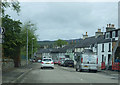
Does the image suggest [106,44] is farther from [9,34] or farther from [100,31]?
[9,34]

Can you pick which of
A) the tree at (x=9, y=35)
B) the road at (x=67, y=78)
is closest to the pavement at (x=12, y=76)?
the road at (x=67, y=78)

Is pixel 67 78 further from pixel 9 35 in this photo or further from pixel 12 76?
pixel 9 35

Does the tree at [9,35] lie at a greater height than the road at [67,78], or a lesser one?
greater

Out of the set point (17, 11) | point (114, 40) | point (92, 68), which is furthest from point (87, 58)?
point (114, 40)

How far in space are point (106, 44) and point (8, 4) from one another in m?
31.3

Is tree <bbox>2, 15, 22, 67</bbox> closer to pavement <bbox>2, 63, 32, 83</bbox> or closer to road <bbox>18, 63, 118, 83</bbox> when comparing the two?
pavement <bbox>2, 63, 32, 83</bbox>

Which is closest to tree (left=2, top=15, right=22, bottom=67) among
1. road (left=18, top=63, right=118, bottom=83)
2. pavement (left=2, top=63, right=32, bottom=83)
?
pavement (left=2, top=63, right=32, bottom=83)

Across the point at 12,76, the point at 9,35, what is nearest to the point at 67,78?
the point at 12,76

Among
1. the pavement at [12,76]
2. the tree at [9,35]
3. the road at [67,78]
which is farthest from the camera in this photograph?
the tree at [9,35]

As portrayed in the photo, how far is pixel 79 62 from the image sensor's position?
27266 mm

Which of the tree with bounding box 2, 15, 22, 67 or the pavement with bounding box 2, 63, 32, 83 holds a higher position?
the tree with bounding box 2, 15, 22, 67

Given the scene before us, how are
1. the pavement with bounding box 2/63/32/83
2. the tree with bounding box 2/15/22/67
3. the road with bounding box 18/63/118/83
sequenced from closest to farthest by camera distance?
the pavement with bounding box 2/63/32/83
the road with bounding box 18/63/118/83
the tree with bounding box 2/15/22/67

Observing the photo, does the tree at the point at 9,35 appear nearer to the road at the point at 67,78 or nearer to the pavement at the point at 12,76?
the pavement at the point at 12,76

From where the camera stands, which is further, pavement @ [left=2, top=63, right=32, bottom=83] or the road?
the road
